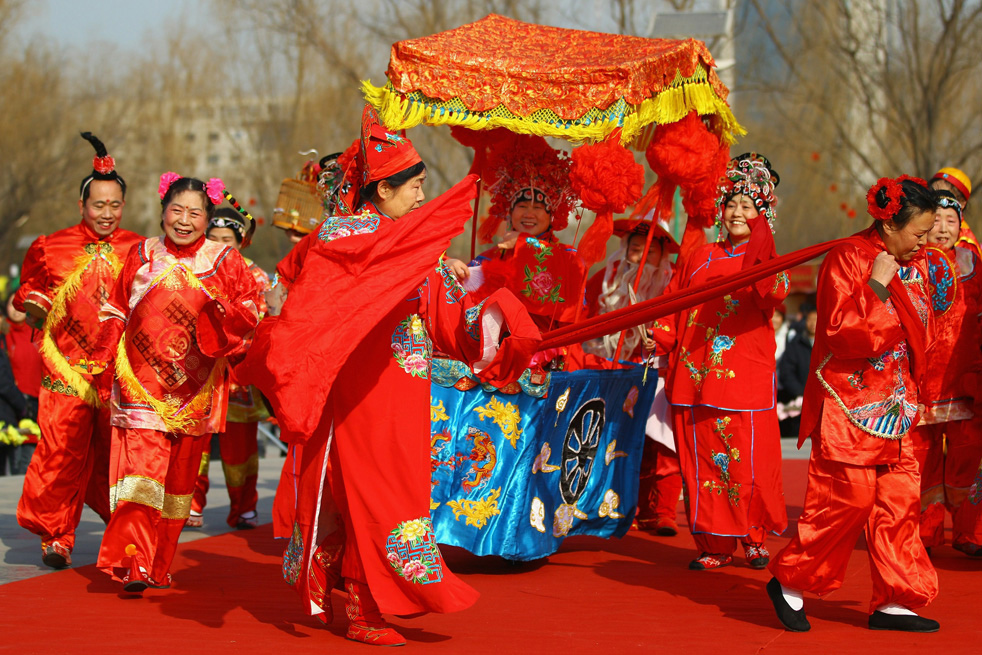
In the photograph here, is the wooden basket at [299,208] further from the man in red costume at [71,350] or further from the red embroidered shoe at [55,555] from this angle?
the red embroidered shoe at [55,555]

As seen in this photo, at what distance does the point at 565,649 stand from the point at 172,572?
2.35m

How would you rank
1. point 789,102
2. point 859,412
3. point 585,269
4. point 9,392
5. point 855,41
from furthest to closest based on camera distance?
point 789,102 → point 855,41 → point 9,392 → point 585,269 → point 859,412

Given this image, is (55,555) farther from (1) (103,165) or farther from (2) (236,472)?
(1) (103,165)

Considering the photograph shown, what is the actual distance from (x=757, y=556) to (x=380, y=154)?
9.54 ft

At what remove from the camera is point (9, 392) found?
9820 mm

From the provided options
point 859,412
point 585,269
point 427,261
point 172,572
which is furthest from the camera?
point 585,269

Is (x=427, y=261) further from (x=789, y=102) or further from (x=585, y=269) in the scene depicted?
(x=789, y=102)

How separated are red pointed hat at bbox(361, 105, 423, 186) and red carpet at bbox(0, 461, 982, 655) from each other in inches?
68.2

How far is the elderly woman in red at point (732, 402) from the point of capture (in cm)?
556

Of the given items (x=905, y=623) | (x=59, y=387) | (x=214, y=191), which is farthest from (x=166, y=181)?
(x=905, y=623)

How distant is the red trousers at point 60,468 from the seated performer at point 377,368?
77.3 inches

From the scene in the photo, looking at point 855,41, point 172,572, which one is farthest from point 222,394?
point 855,41

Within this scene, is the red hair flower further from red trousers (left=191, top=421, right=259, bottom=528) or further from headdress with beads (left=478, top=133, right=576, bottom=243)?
red trousers (left=191, top=421, right=259, bottom=528)

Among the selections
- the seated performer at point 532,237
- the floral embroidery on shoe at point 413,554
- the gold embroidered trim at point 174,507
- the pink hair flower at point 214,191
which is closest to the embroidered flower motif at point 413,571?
the floral embroidery on shoe at point 413,554
